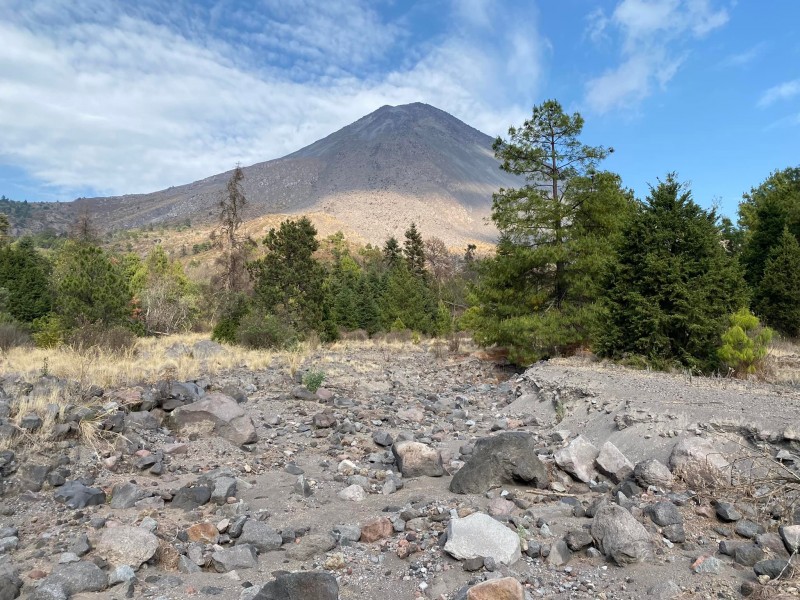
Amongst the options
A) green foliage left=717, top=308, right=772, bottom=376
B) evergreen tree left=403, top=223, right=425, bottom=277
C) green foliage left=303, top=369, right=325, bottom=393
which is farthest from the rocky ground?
evergreen tree left=403, top=223, right=425, bottom=277

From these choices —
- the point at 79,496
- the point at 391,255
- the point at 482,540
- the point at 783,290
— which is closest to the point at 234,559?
the point at 482,540

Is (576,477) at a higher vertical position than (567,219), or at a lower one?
lower

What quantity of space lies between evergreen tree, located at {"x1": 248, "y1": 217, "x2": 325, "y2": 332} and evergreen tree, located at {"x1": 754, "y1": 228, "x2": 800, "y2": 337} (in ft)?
68.6

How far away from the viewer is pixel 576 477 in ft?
19.2

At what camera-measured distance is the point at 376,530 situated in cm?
453

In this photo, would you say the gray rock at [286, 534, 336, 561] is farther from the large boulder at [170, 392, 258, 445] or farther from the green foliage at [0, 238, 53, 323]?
the green foliage at [0, 238, 53, 323]

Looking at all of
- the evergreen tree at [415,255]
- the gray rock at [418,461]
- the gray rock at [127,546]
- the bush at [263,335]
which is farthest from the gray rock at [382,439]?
→ the evergreen tree at [415,255]

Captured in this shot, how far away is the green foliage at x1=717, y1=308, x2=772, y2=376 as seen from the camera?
10836 millimetres

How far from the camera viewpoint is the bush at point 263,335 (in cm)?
1966

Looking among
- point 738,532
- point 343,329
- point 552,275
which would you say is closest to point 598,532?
point 738,532

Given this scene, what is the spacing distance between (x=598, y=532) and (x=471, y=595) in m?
1.32

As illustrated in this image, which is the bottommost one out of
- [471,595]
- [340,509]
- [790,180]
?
[340,509]

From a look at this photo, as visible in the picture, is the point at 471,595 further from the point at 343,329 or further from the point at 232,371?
the point at 343,329

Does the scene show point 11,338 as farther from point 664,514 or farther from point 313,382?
point 664,514
